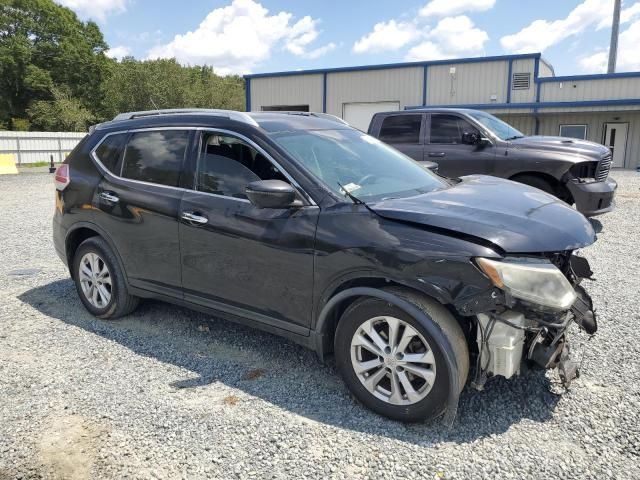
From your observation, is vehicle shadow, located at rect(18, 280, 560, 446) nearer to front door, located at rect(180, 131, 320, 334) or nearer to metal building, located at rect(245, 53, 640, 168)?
front door, located at rect(180, 131, 320, 334)

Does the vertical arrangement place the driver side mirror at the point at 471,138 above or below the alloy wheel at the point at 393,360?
above

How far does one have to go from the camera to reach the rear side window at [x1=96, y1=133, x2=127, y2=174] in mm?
4668

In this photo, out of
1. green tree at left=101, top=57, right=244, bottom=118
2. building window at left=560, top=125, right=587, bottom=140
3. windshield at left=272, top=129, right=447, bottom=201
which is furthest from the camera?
green tree at left=101, top=57, right=244, bottom=118

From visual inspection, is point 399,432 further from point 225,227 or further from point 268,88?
point 268,88

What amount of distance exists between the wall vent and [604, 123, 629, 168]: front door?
4094mm

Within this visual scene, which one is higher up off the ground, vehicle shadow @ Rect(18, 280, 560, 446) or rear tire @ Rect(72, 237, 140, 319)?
rear tire @ Rect(72, 237, 140, 319)

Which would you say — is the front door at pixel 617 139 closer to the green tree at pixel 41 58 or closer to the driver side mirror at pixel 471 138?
the driver side mirror at pixel 471 138

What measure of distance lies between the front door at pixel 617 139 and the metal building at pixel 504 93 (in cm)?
4

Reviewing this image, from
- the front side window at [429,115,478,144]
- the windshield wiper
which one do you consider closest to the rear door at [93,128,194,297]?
the windshield wiper

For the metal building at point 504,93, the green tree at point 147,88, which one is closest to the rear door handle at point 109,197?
the metal building at point 504,93

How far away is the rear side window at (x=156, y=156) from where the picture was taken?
4.20 metres

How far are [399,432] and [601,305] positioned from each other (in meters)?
2.93

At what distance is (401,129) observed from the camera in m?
9.67

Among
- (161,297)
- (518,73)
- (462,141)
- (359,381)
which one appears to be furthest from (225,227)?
(518,73)
